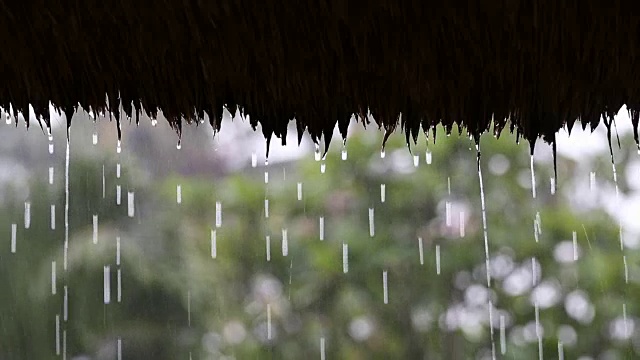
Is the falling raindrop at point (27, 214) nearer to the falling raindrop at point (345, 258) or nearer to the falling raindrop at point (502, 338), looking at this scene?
the falling raindrop at point (345, 258)

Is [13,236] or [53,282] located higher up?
[13,236]

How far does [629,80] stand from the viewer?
60 cm

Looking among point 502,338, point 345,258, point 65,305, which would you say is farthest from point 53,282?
point 502,338

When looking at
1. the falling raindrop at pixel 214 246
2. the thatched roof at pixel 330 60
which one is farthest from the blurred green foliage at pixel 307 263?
the thatched roof at pixel 330 60

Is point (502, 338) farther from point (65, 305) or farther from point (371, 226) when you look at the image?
point (65, 305)

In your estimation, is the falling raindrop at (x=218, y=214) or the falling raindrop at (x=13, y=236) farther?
the falling raindrop at (x=218, y=214)

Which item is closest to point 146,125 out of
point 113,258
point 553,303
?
point 113,258

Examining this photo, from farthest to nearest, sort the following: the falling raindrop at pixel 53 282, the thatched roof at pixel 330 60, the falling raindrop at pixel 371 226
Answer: the falling raindrop at pixel 371 226
the falling raindrop at pixel 53 282
the thatched roof at pixel 330 60

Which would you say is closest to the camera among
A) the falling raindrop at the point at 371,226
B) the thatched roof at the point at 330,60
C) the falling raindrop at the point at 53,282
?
the thatched roof at the point at 330,60

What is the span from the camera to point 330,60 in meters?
0.57

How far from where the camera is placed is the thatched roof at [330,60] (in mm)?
509

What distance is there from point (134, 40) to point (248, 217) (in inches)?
48.2

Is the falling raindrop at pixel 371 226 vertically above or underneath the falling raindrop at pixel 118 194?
underneath

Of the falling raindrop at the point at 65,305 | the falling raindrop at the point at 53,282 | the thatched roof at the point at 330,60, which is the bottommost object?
the falling raindrop at the point at 65,305
